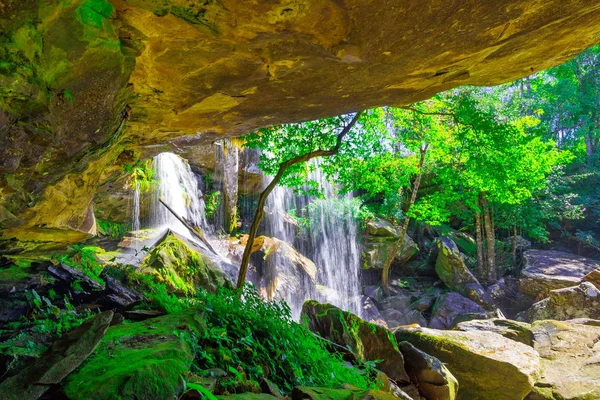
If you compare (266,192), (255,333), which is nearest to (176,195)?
(266,192)

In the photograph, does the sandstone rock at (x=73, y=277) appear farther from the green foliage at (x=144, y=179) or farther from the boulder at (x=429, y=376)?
the green foliage at (x=144, y=179)

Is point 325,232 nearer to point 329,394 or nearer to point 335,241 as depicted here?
point 335,241

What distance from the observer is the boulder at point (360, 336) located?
620 cm

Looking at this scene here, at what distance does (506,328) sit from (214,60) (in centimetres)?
Result: 1033

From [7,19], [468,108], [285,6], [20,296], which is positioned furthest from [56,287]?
[468,108]

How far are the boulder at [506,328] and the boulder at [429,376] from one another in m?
3.51

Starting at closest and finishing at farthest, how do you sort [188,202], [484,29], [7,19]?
1. [7,19]
2. [484,29]
3. [188,202]

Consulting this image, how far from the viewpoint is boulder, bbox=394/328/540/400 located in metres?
7.03

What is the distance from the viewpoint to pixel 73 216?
561 cm

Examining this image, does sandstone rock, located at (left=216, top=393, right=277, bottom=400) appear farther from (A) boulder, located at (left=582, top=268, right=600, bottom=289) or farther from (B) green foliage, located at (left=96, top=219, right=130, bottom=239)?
(A) boulder, located at (left=582, top=268, right=600, bottom=289)

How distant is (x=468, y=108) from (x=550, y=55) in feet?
9.39

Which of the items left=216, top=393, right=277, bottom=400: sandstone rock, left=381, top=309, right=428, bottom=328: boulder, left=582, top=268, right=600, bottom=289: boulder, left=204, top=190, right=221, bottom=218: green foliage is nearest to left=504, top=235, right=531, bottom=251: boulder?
left=582, top=268, right=600, bottom=289: boulder

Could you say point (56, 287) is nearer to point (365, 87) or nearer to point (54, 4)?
point (54, 4)

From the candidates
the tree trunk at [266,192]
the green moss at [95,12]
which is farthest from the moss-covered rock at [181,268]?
the green moss at [95,12]
